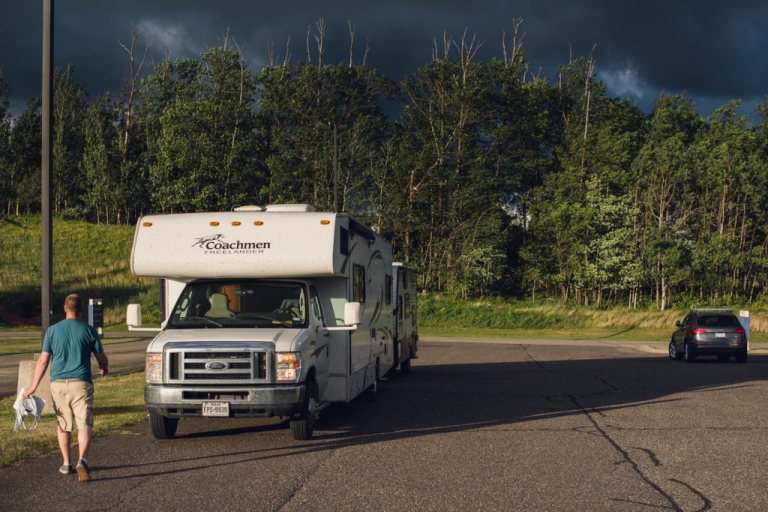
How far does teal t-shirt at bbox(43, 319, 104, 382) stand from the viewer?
9.09 m

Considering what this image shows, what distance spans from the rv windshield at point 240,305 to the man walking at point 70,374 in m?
2.62

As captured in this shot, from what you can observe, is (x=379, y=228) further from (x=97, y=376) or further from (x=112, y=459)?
(x=112, y=459)

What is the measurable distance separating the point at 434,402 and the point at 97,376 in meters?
8.46

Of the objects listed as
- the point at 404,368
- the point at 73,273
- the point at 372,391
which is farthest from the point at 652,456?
the point at 73,273

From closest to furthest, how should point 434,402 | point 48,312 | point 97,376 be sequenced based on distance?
point 48,312
point 434,402
point 97,376

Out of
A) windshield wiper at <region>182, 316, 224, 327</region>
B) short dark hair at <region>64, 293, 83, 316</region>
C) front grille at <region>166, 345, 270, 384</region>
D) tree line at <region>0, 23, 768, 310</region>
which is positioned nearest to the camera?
short dark hair at <region>64, 293, 83, 316</region>

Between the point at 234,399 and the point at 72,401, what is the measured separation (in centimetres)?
220

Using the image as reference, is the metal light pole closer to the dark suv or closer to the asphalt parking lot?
the asphalt parking lot

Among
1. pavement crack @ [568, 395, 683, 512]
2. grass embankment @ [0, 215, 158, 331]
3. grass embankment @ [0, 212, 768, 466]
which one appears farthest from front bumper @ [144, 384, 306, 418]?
grass embankment @ [0, 215, 158, 331]

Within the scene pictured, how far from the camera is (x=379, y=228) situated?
6384 cm

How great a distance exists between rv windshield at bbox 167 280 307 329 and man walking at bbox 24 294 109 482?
262 centimetres

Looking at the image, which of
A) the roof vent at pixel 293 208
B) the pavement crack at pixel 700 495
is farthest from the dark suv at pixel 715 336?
the pavement crack at pixel 700 495

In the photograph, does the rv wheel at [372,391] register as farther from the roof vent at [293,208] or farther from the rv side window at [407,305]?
the rv side window at [407,305]

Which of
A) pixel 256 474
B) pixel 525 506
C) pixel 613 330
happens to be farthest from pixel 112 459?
pixel 613 330
